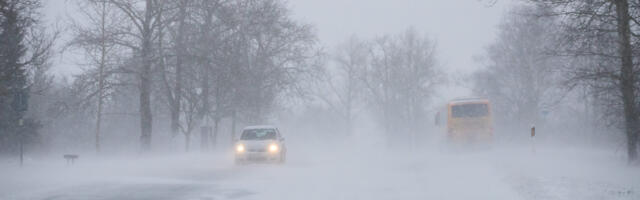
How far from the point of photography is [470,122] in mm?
29281

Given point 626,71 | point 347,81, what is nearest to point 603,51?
point 626,71

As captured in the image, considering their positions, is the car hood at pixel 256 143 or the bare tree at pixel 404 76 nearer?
the car hood at pixel 256 143

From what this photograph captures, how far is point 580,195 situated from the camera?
1043cm

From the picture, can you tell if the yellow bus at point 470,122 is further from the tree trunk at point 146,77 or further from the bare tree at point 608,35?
the tree trunk at point 146,77

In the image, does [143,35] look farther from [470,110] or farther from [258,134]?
[470,110]

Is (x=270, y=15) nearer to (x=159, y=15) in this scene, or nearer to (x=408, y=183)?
(x=159, y=15)

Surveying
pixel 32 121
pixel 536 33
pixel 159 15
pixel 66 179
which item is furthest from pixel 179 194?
pixel 536 33

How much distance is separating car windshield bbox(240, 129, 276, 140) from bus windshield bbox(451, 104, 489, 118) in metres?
12.4

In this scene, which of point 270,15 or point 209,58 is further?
point 270,15

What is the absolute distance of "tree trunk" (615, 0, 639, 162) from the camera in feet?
49.7

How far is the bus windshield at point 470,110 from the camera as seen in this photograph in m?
29.3

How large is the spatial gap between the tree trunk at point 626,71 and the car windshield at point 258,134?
1165cm

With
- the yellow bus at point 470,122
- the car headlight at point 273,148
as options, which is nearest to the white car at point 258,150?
the car headlight at point 273,148

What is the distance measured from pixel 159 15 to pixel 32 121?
1455 cm
